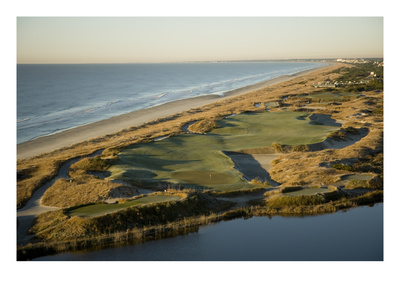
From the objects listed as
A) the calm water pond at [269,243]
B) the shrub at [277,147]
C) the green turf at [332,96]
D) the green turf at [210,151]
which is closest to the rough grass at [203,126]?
the green turf at [210,151]

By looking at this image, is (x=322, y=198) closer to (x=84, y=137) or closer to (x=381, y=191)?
(x=381, y=191)

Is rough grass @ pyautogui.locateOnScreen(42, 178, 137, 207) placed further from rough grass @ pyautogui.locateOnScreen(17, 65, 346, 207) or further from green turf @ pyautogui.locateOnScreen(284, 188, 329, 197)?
green turf @ pyautogui.locateOnScreen(284, 188, 329, 197)

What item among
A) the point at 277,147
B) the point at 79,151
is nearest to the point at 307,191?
the point at 277,147

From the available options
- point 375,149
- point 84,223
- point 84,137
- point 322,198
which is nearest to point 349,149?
point 375,149

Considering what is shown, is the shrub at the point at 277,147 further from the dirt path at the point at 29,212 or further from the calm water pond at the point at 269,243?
the dirt path at the point at 29,212

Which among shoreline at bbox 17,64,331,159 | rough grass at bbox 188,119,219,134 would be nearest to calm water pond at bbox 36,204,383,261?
rough grass at bbox 188,119,219,134

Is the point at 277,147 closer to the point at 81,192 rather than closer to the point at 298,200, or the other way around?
the point at 298,200
